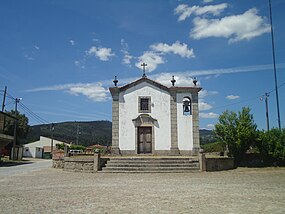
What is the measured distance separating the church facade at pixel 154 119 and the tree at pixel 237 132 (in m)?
3.58

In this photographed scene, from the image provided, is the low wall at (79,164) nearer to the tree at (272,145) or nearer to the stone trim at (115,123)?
the stone trim at (115,123)

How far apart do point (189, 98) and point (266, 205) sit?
16.5 m

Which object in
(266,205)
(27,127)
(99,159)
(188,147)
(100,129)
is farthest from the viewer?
(100,129)

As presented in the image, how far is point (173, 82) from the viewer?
23344 millimetres

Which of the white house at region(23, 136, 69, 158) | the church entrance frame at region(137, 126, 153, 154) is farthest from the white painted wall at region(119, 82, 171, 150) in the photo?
the white house at region(23, 136, 69, 158)

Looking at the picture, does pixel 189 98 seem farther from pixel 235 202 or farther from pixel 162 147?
pixel 235 202

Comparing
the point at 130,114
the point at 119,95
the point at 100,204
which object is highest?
the point at 119,95

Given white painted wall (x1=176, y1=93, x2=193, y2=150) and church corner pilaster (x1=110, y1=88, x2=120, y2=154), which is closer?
church corner pilaster (x1=110, y1=88, x2=120, y2=154)

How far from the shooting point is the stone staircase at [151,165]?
15875 millimetres

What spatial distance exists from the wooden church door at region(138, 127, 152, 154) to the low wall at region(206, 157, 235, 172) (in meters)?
6.49

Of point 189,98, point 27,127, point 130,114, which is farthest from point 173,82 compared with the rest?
point 27,127

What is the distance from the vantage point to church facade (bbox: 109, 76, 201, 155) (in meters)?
22.0

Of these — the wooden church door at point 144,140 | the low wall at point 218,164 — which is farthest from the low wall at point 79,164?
the low wall at point 218,164

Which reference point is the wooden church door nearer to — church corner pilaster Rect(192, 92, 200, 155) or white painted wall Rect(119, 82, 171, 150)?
white painted wall Rect(119, 82, 171, 150)
